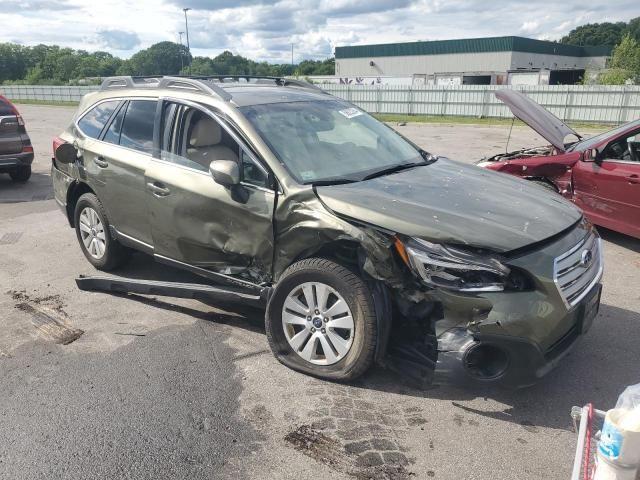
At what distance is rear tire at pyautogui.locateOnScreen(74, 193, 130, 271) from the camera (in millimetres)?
5219

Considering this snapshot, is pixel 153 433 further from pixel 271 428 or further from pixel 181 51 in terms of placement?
pixel 181 51

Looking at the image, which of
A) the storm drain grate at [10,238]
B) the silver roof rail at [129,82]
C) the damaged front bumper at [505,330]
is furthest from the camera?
the storm drain grate at [10,238]

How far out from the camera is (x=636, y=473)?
191cm

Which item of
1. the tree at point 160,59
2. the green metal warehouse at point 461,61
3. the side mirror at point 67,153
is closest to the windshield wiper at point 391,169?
the side mirror at point 67,153

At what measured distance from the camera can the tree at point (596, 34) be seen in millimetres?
116750

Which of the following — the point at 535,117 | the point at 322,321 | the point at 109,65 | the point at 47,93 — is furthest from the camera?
the point at 109,65

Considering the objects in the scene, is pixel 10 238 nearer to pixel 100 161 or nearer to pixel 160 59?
pixel 100 161

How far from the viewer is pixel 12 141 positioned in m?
9.82

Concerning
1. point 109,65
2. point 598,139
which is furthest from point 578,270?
point 109,65

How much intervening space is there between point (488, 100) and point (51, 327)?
92.4 ft

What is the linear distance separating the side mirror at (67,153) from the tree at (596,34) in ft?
433

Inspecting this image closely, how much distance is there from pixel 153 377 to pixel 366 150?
2.33m

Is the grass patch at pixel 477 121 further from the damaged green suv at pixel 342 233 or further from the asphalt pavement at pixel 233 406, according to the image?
the damaged green suv at pixel 342 233

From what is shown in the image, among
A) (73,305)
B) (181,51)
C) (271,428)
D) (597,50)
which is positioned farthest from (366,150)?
(597,50)
